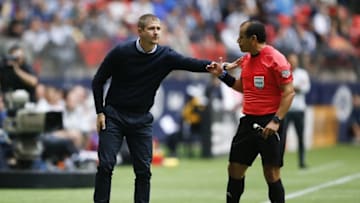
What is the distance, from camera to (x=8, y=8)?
32906mm

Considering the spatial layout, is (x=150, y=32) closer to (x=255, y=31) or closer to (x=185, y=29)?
(x=255, y=31)

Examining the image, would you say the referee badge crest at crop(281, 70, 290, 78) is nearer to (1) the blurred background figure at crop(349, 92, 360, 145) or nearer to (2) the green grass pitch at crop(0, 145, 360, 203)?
(2) the green grass pitch at crop(0, 145, 360, 203)

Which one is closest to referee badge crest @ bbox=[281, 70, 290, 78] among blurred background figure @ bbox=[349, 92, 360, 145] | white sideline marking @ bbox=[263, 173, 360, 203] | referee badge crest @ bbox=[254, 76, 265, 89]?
referee badge crest @ bbox=[254, 76, 265, 89]

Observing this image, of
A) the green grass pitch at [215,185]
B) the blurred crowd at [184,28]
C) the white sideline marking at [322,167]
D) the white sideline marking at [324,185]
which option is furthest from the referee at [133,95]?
the blurred crowd at [184,28]

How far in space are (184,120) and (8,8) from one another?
939 cm

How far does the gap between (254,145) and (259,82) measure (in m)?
0.69

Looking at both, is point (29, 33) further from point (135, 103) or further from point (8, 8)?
point (135, 103)


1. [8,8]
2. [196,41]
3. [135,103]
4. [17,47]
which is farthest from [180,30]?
[135,103]

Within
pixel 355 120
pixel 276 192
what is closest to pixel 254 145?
pixel 276 192

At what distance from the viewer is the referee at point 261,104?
38.8 feet

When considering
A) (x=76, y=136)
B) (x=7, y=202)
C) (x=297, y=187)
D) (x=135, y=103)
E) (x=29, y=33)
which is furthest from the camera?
(x=29, y=33)

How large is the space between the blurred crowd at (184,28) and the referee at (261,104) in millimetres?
15540

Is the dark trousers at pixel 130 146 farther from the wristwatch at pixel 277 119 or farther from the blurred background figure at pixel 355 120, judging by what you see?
the blurred background figure at pixel 355 120

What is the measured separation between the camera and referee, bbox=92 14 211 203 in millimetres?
12133
